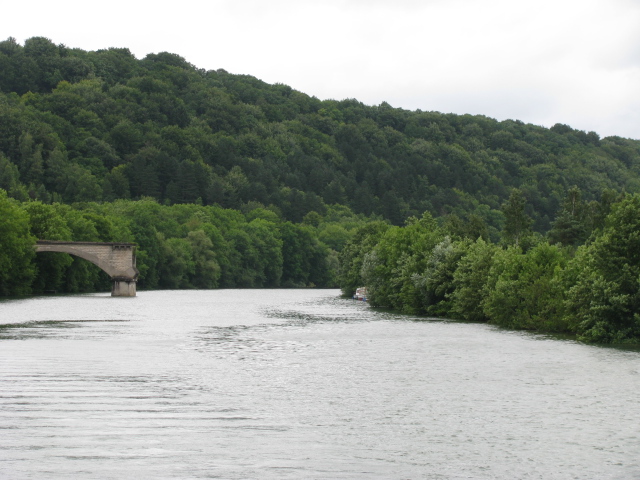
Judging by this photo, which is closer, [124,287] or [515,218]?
[124,287]

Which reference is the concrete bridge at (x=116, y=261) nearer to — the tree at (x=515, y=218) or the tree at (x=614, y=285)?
the tree at (x=515, y=218)

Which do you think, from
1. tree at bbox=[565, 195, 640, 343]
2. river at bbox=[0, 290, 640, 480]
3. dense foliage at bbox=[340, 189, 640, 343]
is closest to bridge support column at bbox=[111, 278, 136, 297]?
dense foliage at bbox=[340, 189, 640, 343]

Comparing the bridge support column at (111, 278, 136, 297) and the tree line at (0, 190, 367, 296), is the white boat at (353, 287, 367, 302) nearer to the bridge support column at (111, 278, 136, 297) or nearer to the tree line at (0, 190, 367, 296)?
the bridge support column at (111, 278, 136, 297)

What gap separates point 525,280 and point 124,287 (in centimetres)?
6400

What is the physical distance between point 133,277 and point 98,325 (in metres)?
53.1

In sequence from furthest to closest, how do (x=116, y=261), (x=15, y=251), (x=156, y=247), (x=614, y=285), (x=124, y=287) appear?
(x=156, y=247), (x=124, y=287), (x=116, y=261), (x=15, y=251), (x=614, y=285)

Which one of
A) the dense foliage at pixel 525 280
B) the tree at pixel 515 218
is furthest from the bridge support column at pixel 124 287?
the tree at pixel 515 218

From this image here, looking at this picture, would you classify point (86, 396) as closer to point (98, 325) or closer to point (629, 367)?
point (629, 367)

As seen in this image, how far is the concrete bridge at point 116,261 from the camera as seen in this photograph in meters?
113

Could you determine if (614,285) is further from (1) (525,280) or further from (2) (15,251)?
(2) (15,251)

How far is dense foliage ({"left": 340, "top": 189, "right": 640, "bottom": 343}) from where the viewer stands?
1987 inches

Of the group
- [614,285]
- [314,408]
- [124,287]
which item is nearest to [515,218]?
[124,287]

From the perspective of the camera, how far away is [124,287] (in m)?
115

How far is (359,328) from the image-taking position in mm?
64375
